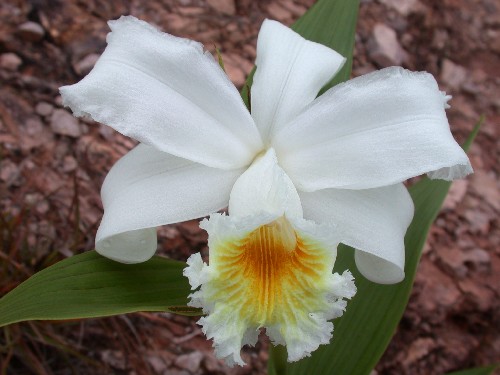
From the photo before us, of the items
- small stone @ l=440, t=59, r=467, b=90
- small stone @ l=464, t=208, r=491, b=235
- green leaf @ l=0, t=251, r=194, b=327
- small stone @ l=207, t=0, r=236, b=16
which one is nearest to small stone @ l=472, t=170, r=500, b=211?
small stone @ l=464, t=208, r=491, b=235

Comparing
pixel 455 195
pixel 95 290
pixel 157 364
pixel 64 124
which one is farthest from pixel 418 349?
pixel 64 124

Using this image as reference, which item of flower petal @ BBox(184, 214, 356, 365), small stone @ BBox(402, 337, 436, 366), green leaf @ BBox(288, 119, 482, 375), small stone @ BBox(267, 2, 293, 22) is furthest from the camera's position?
small stone @ BBox(267, 2, 293, 22)

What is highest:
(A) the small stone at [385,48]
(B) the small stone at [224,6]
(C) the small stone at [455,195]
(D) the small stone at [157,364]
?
(B) the small stone at [224,6]

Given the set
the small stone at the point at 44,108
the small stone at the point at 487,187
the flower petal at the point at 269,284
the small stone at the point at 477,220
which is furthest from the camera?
the small stone at the point at 487,187

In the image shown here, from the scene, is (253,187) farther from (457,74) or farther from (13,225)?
(457,74)

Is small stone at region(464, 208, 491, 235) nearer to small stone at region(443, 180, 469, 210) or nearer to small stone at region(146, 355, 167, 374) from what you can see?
small stone at region(443, 180, 469, 210)

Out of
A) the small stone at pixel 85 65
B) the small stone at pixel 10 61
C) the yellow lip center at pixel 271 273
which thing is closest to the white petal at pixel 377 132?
the yellow lip center at pixel 271 273

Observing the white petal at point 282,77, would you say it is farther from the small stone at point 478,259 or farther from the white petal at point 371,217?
the small stone at point 478,259
